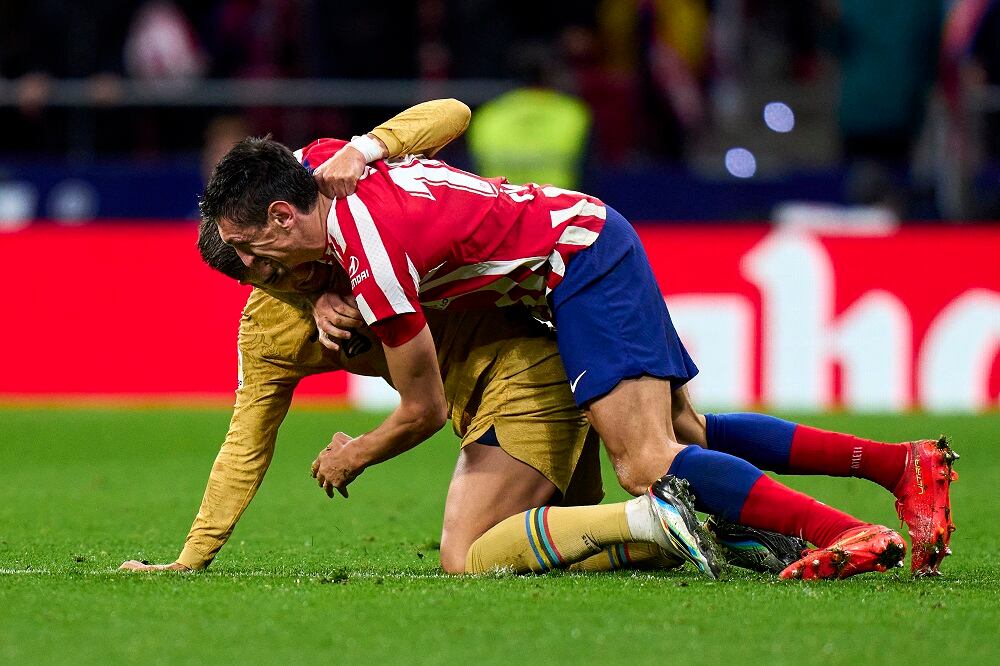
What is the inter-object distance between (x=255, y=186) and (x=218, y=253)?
33 cm

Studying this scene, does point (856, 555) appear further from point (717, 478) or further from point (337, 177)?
point (337, 177)

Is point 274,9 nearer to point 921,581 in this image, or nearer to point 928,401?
point 928,401

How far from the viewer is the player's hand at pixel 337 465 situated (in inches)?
196

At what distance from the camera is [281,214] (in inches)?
187

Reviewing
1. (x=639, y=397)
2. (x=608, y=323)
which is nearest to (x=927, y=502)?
(x=639, y=397)

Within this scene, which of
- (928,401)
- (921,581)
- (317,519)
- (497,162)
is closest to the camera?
(921,581)

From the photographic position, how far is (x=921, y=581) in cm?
497

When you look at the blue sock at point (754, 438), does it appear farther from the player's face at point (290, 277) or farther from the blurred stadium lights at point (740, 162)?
the blurred stadium lights at point (740, 162)

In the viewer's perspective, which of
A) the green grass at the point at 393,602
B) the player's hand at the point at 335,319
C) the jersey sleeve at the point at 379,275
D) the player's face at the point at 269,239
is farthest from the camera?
the player's hand at the point at 335,319

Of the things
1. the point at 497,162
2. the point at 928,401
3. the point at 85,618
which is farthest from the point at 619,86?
the point at 85,618

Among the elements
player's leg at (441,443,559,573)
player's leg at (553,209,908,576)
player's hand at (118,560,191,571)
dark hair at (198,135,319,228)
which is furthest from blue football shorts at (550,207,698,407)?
player's hand at (118,560,191,571)

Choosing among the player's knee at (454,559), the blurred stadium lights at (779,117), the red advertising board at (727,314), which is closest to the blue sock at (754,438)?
the player's knee at (454,559)

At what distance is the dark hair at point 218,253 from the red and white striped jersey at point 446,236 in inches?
11.5

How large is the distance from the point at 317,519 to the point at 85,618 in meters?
2.43
